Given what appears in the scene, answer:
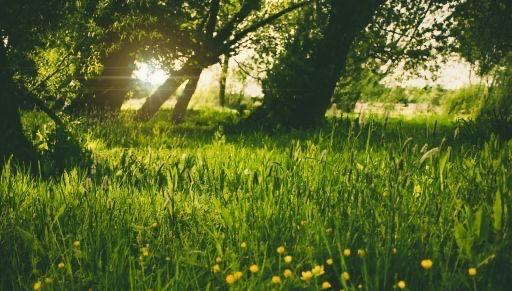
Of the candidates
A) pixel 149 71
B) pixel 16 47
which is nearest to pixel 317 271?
pixel 16 47

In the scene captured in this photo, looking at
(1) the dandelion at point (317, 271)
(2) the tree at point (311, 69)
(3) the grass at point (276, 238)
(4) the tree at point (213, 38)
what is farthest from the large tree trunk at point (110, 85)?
(1) the dandelion at point (317, 271)

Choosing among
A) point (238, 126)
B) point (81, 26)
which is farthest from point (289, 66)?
point (81, 26)

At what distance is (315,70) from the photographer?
955 cm

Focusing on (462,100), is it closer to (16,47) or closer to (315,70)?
(315,70)

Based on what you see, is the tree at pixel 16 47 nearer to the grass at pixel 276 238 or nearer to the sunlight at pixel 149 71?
the grass at pixel 276 238

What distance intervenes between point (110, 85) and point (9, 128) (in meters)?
7.78

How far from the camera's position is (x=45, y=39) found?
5832 mm

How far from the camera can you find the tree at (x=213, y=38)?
11.4 metres

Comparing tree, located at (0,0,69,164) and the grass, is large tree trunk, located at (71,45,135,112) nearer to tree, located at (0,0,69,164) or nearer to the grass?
tree, located at (0,0,69,164)

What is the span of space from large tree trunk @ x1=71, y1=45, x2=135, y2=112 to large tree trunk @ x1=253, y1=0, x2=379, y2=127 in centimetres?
419

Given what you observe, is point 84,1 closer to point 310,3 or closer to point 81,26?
point 81,26

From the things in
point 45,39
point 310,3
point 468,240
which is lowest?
point 468,240

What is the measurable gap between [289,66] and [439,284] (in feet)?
Result: 25.9

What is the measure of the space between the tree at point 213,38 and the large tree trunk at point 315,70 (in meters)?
2.36
